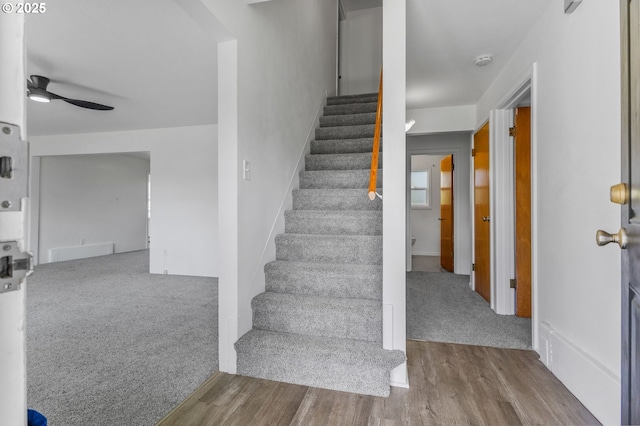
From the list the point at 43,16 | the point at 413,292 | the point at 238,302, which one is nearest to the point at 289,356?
the point at 238,302

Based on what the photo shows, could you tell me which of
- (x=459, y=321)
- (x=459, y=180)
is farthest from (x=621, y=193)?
(x=459, y=180)

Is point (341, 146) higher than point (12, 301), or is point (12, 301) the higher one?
→ point (341, 146)

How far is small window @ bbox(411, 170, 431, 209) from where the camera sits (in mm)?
6855

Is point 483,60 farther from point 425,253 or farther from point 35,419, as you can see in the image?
point 425,253

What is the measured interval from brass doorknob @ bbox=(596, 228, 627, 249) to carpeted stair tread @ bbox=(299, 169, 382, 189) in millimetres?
2120

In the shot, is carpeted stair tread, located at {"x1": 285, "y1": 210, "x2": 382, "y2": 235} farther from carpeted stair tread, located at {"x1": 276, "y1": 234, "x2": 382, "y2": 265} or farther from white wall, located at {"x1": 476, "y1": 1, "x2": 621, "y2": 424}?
white wall, located at {"x1": 476, "y1": 1, "x2": 621, "y2": 424}

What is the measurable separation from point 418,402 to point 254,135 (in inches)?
76.2

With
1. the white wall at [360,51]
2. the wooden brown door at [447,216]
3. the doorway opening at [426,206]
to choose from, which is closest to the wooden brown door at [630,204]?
the wooden brown door at [447,216]

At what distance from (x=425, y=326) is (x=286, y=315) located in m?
1.32

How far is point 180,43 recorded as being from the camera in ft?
8.55

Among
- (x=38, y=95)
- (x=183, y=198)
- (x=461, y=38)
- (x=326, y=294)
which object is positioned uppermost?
(x=461, y=38)

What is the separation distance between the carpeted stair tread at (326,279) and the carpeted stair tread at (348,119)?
83.3 inches

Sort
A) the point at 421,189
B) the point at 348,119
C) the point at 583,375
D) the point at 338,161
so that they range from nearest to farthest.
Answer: the point at 583,375 → the point at 338,161 → the point at 348,119 → the point at 421,189

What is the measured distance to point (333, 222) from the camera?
8.77 ft
